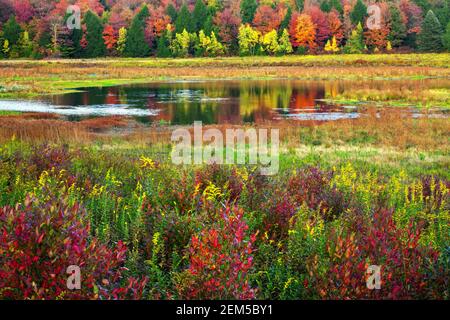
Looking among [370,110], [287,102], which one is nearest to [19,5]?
[287,102]

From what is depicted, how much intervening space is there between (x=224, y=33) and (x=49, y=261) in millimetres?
110179

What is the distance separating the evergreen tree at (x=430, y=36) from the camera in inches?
3974

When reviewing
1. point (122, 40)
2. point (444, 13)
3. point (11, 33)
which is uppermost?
point (444, 13)

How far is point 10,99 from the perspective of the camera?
42.0 metres

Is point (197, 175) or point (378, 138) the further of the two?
point (378, 138)

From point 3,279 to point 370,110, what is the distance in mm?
31016

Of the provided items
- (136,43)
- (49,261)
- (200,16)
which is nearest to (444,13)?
(200,16)

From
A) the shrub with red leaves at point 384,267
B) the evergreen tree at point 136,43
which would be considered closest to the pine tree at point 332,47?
the evergreen tree at point 136,43

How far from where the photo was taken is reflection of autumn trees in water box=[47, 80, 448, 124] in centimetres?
3338

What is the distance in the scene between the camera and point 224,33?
367 ft

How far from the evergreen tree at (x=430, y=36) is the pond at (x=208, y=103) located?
5230 cm

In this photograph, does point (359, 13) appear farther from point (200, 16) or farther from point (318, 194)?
point (318, 194)

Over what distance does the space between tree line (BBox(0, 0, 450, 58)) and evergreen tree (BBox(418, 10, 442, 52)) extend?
17 centimetres

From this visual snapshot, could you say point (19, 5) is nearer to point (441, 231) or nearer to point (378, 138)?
point (378, 138)
